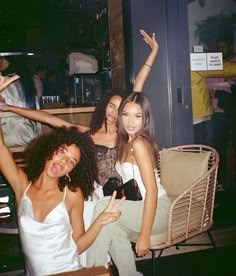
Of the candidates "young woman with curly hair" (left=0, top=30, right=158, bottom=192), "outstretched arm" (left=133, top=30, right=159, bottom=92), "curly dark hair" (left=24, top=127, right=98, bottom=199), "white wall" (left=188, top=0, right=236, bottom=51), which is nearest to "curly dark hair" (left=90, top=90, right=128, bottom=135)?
"young woman with curly hair" (left=0, top=30, right=158, bottom=192)

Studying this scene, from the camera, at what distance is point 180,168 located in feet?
8.49

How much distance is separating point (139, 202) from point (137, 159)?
0.89 ft

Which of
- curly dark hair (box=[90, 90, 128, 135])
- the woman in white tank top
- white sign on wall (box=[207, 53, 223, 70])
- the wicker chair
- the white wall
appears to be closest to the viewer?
the woman in white tank top

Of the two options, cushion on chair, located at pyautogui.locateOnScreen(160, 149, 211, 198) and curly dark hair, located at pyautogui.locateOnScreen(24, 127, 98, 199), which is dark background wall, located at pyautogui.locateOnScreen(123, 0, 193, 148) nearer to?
cushion on chair, located at pyautogui.locateOnScreen(160, 149, 211, 198)

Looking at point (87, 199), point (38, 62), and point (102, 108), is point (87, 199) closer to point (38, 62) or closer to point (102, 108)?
point (102, 108)

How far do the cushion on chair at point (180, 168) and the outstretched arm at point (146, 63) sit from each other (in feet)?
2.37

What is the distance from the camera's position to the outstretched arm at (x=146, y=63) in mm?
3166

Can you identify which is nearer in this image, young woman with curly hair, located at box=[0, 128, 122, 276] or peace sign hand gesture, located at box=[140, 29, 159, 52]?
young woman with curly hair, located at box=[0, 128, 122, 276]

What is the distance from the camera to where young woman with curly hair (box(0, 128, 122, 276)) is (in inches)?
72.9

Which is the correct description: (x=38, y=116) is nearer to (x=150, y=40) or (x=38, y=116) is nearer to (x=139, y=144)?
(x=139, y=144)

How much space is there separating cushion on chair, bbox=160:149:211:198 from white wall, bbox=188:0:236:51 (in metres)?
1.32

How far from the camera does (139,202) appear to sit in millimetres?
2164

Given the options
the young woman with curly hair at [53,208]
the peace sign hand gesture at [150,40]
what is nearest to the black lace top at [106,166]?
the young woman with curly hair at [53,208]

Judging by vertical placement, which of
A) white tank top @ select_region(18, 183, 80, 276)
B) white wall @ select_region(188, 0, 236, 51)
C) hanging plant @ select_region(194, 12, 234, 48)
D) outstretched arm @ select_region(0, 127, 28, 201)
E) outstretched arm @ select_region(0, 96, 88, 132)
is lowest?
white tank top @ select_region(18, 183, 80, 276)
